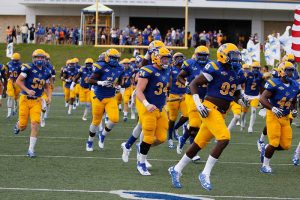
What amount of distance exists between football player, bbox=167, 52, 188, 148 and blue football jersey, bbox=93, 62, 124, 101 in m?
1.28

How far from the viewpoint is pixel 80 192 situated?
377 inches

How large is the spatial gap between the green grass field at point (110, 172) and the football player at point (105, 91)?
0.50 metres

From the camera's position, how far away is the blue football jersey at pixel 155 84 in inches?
434

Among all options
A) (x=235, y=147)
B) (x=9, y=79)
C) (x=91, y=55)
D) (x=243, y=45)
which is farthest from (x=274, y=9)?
(x=235, y=147)

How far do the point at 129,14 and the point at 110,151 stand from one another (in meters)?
38.1

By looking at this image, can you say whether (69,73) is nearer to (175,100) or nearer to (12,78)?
(12,78)

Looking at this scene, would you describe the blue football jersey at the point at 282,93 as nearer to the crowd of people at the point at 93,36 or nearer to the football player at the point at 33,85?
the football player at the point at 33,85

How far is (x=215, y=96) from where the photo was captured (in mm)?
10242

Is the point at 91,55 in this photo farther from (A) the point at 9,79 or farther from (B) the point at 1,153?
(B) the point at 1,153

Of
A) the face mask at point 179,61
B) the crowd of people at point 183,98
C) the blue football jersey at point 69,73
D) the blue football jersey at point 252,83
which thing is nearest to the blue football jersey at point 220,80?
the crowd of people at point 183,98

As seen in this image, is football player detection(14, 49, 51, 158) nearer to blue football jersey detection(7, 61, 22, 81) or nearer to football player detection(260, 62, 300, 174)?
football player detection(260, 62, 300, 174)

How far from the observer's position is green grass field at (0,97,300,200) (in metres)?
9.77

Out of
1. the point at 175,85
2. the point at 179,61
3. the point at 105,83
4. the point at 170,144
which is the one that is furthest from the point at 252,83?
the point at 105,83

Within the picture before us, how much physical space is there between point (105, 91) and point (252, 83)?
5.25 metres
